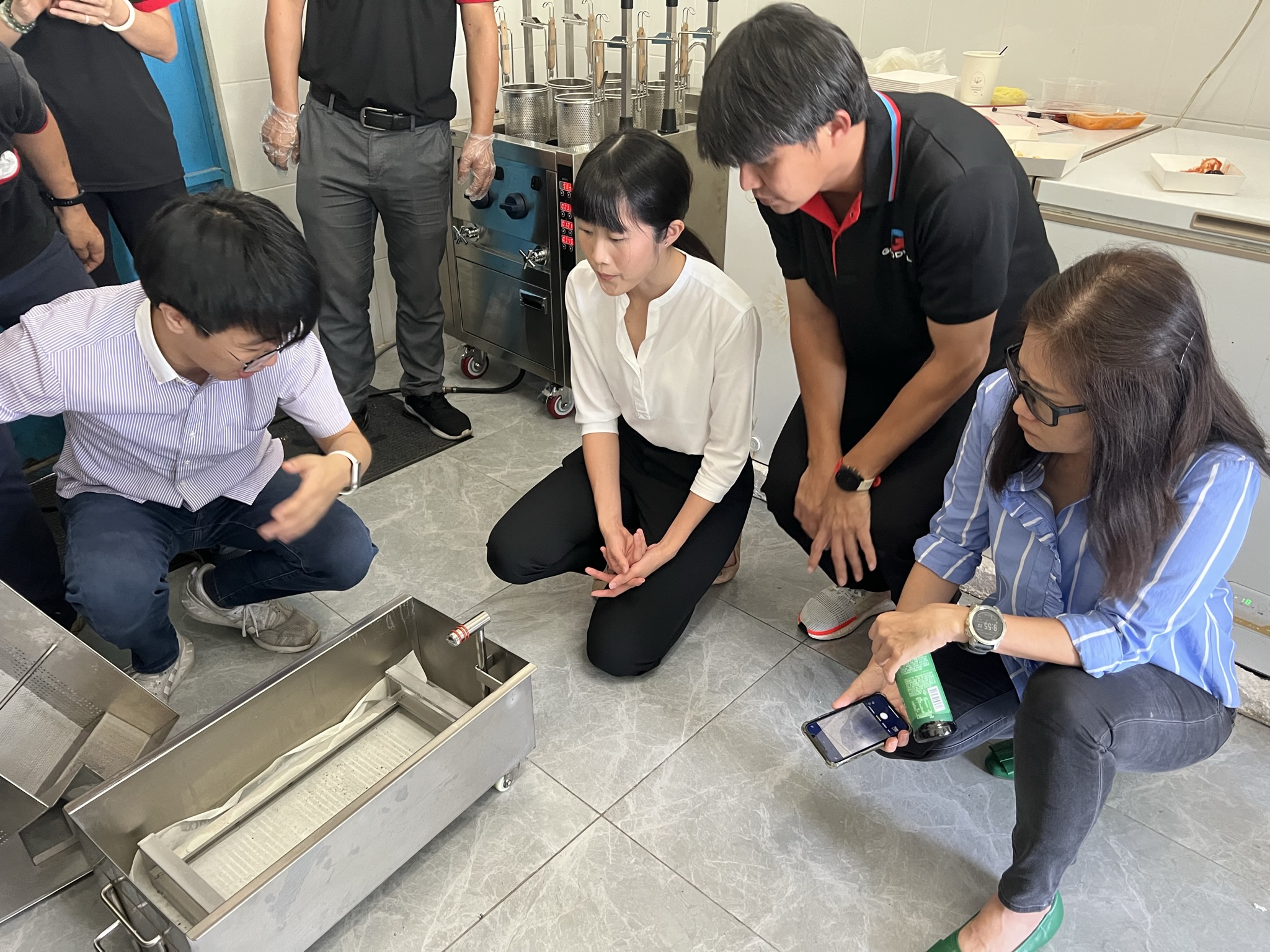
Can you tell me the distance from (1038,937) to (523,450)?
163cm

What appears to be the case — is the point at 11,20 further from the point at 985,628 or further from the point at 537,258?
the point at 985,628

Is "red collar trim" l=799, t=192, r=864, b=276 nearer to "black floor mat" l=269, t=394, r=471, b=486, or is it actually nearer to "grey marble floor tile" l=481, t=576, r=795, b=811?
"grey marble floor tile" l=481, t=576, r=795, b=811

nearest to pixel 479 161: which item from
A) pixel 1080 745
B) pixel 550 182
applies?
pixel 550 182

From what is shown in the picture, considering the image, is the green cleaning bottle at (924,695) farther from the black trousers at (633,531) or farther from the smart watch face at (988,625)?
the black trousers at (633,531)

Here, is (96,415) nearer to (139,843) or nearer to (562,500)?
(139,843)

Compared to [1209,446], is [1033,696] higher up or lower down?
lower down

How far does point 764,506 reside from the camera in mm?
2223

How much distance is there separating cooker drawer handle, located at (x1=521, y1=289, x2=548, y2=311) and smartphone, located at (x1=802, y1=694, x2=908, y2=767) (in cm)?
152

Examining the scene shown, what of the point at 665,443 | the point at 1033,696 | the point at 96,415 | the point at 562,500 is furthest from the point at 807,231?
the point at 96,415

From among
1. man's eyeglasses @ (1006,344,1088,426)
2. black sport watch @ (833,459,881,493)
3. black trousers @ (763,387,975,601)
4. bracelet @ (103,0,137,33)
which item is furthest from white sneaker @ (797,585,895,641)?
bracelet @ (103,0,137,33)

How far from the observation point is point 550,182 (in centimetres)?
230

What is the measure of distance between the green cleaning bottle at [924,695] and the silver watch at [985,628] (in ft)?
0.26

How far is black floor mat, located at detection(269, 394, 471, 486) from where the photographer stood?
2379 millimetres

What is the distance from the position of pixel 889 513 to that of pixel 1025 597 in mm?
335
